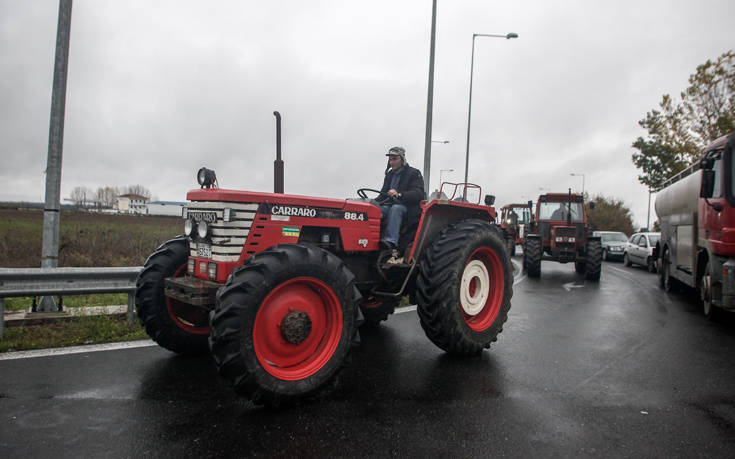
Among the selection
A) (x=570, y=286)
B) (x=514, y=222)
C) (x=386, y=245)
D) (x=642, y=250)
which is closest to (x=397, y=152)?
(x=386, y=245)

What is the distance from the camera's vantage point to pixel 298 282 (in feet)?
12.1

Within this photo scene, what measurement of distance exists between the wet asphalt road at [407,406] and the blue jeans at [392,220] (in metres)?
1.24

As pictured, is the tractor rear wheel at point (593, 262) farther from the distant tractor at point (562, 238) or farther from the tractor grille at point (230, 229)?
the tractor grille at point (230, 229)

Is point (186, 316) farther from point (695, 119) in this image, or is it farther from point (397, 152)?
point (695, 119)

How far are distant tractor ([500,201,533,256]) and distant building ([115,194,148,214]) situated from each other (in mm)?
100180

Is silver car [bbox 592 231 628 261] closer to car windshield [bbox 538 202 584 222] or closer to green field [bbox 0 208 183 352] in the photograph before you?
car windshield [bbox 538 202 584 222]

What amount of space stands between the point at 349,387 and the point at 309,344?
0.54 metres

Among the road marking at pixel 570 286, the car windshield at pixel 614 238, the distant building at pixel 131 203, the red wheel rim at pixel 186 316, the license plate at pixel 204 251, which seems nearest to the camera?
the license plate at pixel 204 251

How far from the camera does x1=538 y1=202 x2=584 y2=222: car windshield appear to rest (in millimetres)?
15570

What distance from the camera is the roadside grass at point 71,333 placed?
4.87 meters

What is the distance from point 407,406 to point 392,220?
199 centimetres

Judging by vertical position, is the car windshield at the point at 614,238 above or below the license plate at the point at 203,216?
below

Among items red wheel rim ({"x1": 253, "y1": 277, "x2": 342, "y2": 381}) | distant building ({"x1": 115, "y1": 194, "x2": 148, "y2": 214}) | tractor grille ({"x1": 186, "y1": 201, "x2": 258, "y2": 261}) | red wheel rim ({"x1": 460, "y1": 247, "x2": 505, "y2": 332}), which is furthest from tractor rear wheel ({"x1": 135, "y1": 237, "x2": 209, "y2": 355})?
distant building ({"x1": 115, "y1": 194, "x2": 148, "y2": 214})

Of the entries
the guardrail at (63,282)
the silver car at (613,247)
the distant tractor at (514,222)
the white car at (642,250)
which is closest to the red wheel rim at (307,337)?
the guardrail at (63,282)
